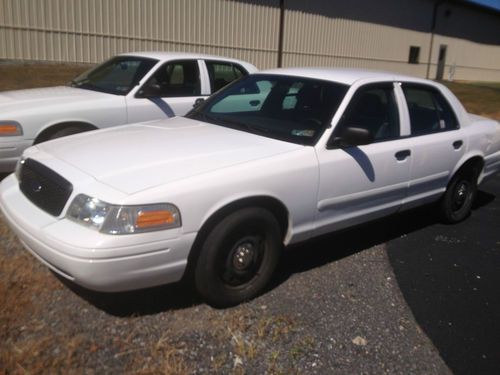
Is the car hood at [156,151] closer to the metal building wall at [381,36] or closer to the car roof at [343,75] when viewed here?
the car roof at [343,75]

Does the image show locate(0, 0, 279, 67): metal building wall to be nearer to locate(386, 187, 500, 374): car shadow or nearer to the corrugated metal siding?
the corrugated metal siding

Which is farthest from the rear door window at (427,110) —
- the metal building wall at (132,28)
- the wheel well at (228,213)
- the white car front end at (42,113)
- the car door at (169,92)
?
the metal building wall at (132,28)

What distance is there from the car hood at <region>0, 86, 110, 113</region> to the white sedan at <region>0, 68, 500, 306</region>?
6.26 feet

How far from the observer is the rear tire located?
17.3ft

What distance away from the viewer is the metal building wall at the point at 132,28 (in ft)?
45.4

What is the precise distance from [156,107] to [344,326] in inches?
157

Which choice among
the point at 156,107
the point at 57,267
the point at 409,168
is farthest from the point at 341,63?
the point at 57,267

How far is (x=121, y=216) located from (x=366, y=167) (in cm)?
203

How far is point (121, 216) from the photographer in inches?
114

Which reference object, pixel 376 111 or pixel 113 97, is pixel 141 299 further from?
Answer: pixel 113 97

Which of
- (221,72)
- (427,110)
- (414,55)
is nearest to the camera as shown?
(427,110)

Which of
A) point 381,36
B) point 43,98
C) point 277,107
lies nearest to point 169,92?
point 43,98

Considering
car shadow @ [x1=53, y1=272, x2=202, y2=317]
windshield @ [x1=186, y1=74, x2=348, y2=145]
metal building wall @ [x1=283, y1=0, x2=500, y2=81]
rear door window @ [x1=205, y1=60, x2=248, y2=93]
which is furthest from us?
metal building wall @ [x1=283, y1=0, x2=500, y2=81]

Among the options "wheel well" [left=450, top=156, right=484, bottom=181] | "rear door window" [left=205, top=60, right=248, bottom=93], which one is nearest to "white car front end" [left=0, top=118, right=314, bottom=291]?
"wheel well" [left=450, top=156, right=484, bottom=181]
